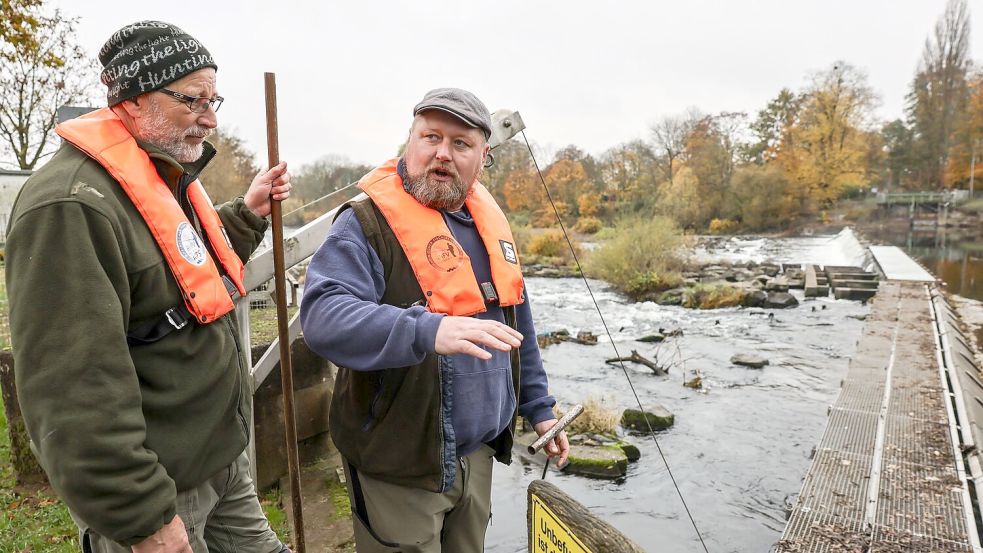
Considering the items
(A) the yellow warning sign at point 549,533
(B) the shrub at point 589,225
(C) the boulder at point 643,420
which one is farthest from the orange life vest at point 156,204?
(B) the shrub at point 589,225

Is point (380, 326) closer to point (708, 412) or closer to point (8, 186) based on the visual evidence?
point (708, 412)

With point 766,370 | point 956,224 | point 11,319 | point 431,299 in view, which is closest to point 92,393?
point 11,319

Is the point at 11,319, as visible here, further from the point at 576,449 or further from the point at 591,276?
the point at 591,276

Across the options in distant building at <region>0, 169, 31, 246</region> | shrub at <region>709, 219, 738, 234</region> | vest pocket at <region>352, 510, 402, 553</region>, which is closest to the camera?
vest pocket at <region>352, 510, 402, 553</region>

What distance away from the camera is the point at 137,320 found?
1.62 m

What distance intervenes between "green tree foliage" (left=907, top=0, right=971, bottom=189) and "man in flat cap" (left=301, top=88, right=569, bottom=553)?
60.3m

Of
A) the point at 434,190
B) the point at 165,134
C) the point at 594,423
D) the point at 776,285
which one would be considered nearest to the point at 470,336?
the point at 434,190

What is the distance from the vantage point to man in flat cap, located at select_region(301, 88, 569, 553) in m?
1.94

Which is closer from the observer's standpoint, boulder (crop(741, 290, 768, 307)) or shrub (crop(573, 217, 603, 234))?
boulder (crop(741, 290, 768, 307))

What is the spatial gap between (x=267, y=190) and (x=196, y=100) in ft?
1.89

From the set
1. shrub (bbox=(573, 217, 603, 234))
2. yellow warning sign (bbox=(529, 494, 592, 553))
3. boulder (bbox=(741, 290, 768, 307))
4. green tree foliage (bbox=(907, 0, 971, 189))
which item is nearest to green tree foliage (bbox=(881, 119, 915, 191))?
green tree foliage (bbox=(907, 0, 971, 189))

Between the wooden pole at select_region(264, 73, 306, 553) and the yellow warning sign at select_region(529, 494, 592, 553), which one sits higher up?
the wooden pole at select_region(264, 73, 306, 553)

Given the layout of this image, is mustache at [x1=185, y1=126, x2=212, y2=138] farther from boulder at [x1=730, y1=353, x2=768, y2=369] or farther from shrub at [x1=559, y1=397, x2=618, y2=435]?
boulder at [x1=730, y1=353, x2=768, y2=369]

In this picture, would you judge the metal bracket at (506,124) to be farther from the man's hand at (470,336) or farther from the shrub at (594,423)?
the shrub at (594,423)
